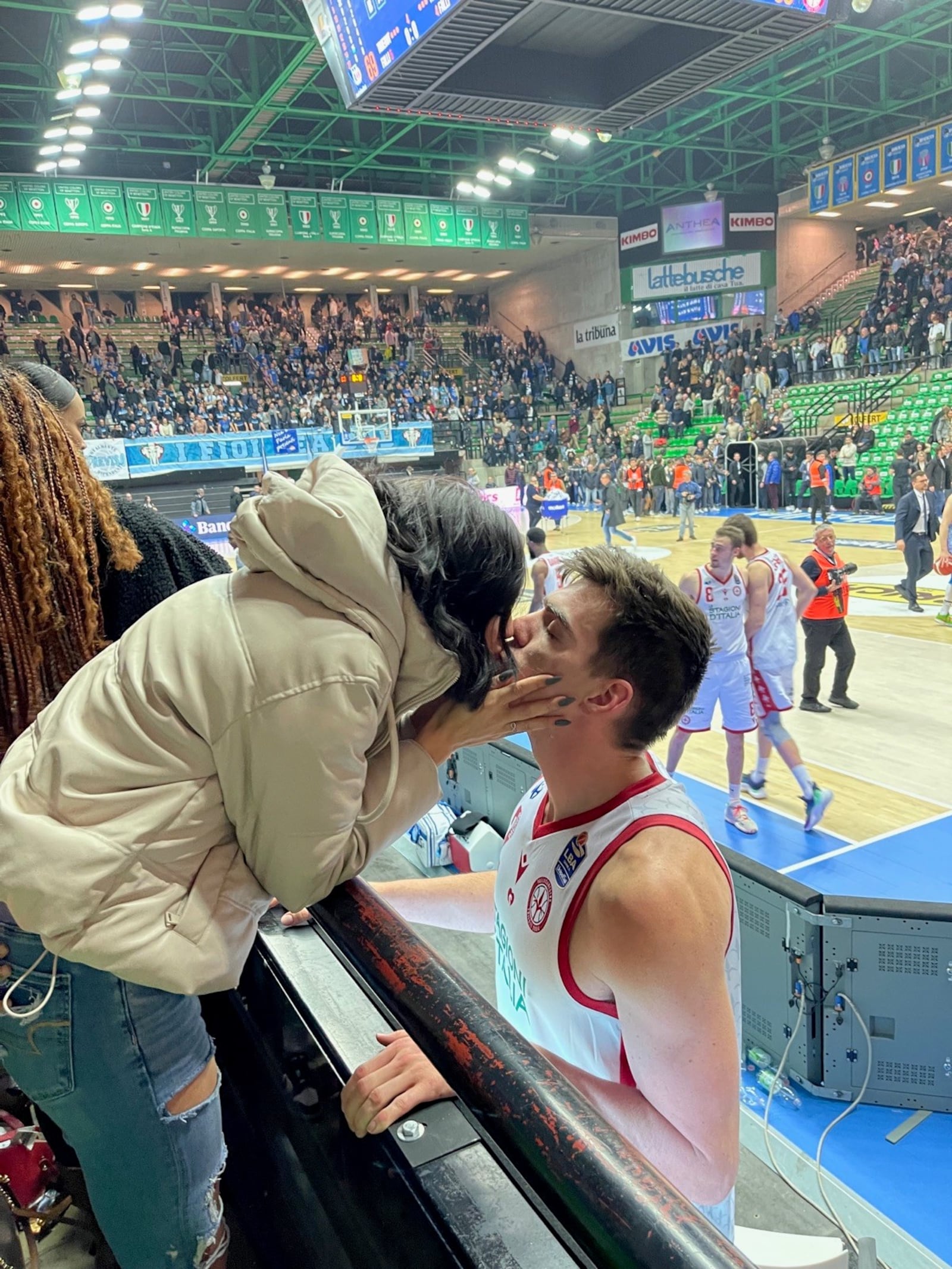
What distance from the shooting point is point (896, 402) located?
20875mm

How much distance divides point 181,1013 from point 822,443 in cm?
2070

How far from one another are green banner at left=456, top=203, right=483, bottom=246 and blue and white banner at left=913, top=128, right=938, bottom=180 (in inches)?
392

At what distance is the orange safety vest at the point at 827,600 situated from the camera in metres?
6.71

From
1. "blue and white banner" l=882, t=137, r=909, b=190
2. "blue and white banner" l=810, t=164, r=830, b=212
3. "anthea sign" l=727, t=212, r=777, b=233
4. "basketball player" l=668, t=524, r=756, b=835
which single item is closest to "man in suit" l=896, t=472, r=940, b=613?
"basketball player" l=668, t=524, r=756, b=835

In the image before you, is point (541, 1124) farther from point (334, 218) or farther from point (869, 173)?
point (869, 173)

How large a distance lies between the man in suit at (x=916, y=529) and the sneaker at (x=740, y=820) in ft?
18.7

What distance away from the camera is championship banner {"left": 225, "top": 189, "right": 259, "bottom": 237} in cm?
1997

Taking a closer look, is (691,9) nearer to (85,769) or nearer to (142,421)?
(85,769)

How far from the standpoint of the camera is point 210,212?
19.7 metres

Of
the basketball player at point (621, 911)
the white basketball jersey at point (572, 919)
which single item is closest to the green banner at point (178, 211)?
the basketball player at point (621, 911)

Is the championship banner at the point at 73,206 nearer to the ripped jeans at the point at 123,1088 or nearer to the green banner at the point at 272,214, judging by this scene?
the green banner at the point at 272,214

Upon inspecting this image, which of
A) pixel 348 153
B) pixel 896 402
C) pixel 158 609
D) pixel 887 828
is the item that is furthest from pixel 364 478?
pixel 348 153

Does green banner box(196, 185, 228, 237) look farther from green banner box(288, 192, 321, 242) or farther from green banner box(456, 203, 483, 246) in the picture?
green banner box(456, 203, 483, 246)

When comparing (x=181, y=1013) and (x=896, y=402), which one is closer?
(x=181, y=1013)
